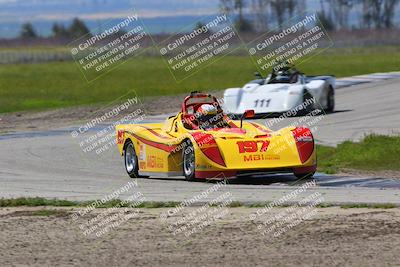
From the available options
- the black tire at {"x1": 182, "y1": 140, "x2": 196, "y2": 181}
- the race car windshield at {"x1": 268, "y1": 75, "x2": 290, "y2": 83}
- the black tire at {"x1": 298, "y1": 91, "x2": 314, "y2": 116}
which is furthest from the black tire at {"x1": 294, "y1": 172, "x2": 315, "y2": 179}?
the race car windshield at {"x1": 268, "y1": 75, "x2": 290, "y2": 83}

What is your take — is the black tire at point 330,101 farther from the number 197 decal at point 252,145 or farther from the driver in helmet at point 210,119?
the number 197 decal at point 252,145

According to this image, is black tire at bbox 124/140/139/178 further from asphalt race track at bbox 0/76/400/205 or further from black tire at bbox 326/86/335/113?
black tire at bbox 326/86/335/113

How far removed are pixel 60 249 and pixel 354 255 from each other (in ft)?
9.61

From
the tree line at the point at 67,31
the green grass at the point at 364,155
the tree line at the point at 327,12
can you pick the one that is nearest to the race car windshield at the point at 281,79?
the green grass at the point at 364,155

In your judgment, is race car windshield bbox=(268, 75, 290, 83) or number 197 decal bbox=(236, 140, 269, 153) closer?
number 197 decal bbox=(236, 140, 269, 153)

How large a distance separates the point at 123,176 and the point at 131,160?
34 cm

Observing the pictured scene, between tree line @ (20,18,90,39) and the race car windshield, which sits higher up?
tree line @ (20,18,90,39)

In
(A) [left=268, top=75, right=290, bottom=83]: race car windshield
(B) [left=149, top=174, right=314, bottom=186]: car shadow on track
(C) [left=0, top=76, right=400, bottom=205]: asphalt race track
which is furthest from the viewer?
(A) [left=268, top=75, right=290, bottom=83]: race car windshield

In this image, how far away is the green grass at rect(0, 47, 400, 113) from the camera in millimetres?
46312

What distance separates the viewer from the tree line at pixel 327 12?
339 feet

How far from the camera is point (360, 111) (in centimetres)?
3103

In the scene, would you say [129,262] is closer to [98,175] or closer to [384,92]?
[98,175]

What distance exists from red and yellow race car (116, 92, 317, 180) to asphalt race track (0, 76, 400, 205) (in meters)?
0.23

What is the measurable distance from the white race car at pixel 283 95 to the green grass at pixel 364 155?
744cm
